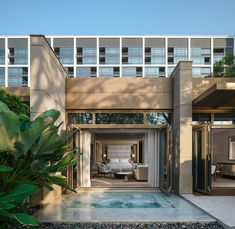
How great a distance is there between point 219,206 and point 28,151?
540 centimetres

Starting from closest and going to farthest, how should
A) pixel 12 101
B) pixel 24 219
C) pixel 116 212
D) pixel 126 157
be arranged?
pixel 24 219 → pixel 116 212 → pixel 12 101 → pixel 126 157

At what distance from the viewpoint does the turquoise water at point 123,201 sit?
926 centimetres

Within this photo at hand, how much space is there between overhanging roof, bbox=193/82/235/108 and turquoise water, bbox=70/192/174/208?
10.8 feet

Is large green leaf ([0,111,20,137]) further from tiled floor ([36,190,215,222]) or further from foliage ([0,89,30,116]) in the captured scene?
foliage ([0,89,30,116])

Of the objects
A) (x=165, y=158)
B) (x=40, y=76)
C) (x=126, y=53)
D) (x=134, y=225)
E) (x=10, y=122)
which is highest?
(x=126, y=53)

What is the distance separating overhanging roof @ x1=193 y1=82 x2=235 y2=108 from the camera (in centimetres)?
876

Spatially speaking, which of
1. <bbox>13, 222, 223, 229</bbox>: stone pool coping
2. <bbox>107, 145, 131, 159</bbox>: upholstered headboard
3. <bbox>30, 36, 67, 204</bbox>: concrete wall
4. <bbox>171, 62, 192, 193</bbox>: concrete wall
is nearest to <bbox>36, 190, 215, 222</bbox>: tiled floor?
<bbox>13, 222, 223, 229</bbox>: stone pool coping

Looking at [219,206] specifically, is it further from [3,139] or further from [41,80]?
[3,139]

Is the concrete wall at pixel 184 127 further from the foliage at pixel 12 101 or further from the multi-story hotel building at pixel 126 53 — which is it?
the multi-story hotel building at pixel 126 53

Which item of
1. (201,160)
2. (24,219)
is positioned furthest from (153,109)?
(24,219)

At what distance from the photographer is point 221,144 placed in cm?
1844

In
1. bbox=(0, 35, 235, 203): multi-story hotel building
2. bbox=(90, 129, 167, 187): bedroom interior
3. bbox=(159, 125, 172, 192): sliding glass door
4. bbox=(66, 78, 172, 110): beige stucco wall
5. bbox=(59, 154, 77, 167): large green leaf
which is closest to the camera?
bbox=(59, 154, 77, 167): large green leaf

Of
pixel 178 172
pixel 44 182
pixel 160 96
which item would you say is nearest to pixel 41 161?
pixel 44 182

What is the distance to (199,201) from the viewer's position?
9.62 metres
